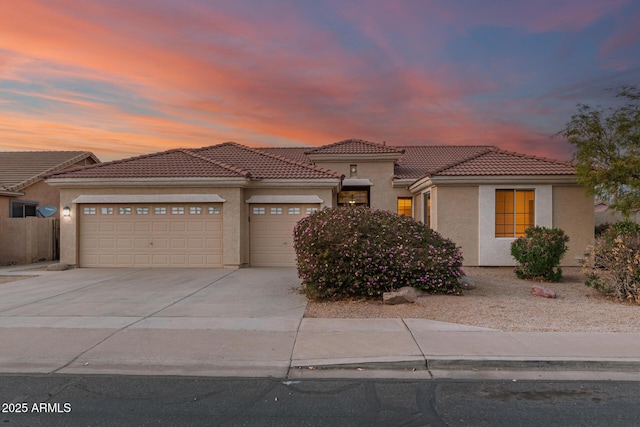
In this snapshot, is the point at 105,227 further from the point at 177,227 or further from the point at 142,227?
the point at 177,227

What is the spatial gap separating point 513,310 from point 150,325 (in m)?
6.65

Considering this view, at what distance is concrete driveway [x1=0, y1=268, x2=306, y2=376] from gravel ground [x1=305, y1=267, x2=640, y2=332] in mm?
1262

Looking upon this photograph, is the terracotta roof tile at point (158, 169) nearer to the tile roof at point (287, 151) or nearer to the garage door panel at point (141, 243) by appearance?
the garage door panel at point (141, 243)

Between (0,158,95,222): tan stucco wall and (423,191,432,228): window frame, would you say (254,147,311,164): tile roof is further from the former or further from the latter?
(0,158,95,222): tan stucco wall

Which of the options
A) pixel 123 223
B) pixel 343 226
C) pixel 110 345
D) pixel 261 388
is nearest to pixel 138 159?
pixel 123 223

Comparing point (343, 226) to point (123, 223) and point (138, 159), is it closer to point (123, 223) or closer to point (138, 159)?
point (123, 223)

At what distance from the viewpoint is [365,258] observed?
9.56 metres

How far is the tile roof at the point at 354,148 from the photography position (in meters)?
22.6

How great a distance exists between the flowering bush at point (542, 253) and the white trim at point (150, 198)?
9.81 metres

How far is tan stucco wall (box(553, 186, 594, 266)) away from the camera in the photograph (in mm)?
15617

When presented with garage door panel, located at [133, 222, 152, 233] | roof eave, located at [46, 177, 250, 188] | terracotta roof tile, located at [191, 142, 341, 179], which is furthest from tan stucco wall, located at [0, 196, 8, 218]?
terracotta roof tile, located at [191, 142, 341, 179]

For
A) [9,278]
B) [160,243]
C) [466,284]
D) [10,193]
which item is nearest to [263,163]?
[160,243]

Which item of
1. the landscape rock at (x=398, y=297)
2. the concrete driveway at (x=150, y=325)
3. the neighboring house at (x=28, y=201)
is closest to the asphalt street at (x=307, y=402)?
the concrete driveway at (x=150, y=325)

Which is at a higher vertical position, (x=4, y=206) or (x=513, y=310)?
(x=4, y=206)
